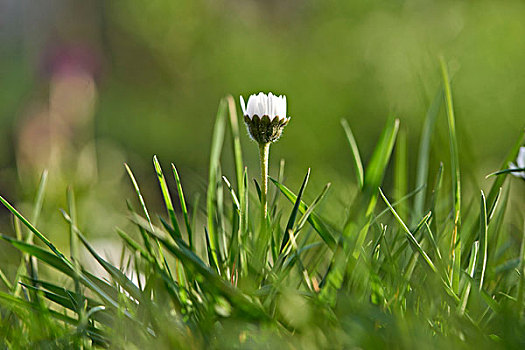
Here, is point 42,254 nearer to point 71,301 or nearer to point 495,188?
point 71,301

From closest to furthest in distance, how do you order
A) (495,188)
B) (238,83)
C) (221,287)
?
(221,287) < (495,188) < (238,83)

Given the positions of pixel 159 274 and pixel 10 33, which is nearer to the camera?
pixel 159 274

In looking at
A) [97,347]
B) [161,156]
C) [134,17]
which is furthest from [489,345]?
[134,17]

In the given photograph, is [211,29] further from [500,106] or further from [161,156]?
[500,106]

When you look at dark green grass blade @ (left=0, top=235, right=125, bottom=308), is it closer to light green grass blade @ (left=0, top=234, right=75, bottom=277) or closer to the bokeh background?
light green grass blade @ (left=0, top=234, right=75, bottom=277)

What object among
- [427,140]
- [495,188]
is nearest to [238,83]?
[427,140]

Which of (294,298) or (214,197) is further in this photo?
(214,197)

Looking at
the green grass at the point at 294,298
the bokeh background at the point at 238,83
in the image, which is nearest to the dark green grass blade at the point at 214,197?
the green grass at the point at 294,298

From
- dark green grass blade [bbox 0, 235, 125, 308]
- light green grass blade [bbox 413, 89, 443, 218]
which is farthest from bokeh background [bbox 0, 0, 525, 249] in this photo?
dark green grass blade [bbox 0, 235, 125, 308]

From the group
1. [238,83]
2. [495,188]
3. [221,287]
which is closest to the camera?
[221,287]

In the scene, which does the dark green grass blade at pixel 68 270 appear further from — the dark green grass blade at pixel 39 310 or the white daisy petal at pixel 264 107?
the white daisy petal at pixel 264 107
